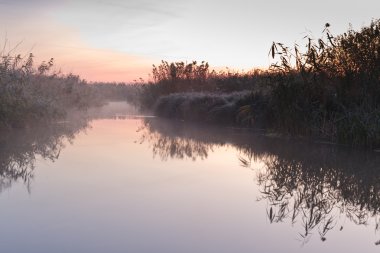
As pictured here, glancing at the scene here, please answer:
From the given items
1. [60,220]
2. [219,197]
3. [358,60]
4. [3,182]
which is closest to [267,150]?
[358,60]

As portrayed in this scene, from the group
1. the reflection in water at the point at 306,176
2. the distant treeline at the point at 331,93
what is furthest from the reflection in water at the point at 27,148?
the distant treeline at the point at 331,93

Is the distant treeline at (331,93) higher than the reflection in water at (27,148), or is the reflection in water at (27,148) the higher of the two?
the distant treeline at (331,93)

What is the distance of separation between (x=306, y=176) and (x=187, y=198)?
74.7 inches

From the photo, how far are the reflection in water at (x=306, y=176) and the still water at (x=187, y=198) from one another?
0.04 ft

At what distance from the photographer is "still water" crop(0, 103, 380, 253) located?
3076 millimetres

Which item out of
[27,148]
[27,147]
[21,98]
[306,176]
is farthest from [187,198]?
[21,98]

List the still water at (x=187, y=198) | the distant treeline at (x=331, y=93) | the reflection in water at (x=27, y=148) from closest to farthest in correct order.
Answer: the still water at (x=187, y=198), the reflection in water at (x=27, y=148), the distant treeline at (x=331, y=93)

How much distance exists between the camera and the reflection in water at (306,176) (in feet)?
12.5

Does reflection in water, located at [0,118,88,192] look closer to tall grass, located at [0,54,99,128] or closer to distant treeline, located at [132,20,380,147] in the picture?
tall grass, located at [0,54,99,128]

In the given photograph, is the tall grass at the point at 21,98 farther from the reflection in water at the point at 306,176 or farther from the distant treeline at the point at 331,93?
the distant treeline at the point at 331,93

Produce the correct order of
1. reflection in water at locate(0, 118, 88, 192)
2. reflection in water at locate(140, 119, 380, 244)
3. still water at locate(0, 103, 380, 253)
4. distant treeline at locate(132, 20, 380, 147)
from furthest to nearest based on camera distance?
distant treeline at locate(132, 20, 380, 147)
reflection in water at locate(0, 118, 88, 192)
reflection in water at locate(140, 119, 380, 244)
still water at locate(0, 103, 380, 253)

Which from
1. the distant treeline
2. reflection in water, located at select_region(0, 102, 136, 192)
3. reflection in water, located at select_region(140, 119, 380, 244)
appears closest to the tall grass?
reflection in water, located at select_region(0, 102, 136, 192)

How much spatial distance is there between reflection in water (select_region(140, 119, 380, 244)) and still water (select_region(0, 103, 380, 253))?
0.01m

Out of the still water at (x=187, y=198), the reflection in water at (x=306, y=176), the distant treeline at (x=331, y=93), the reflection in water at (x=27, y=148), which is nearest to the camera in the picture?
the still water at (x=187, y=198)
